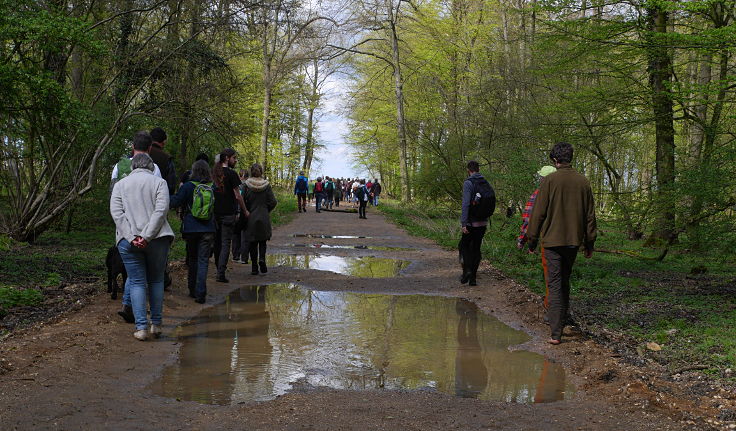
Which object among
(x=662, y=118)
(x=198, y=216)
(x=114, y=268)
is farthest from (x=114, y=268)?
(x=662, y=118)

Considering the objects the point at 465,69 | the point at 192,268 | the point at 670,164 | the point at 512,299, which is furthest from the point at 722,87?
the point at 465,69

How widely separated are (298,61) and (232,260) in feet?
73.1

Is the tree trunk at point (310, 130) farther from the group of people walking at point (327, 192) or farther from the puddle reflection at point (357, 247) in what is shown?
the puddle reflection at point (357, 247)

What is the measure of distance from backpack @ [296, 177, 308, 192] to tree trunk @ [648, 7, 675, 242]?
16928 millimetres

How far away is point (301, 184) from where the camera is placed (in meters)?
30.2

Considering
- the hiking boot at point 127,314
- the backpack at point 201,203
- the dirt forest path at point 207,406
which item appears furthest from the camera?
the backpack at point 201,203

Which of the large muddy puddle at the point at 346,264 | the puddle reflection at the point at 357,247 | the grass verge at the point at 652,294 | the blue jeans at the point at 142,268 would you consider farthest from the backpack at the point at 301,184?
the blue jeans at the point at 142,268

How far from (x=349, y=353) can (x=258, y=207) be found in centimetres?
553

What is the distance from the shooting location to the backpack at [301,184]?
2985cm

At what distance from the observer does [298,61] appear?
109 ft

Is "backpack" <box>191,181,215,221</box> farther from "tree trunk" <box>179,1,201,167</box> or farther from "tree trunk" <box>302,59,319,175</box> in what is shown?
"tree trunk" <box>302,59,319,175</box>

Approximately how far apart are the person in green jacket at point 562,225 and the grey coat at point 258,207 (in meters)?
5.41

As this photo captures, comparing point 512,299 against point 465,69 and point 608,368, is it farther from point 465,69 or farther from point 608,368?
point 465,69

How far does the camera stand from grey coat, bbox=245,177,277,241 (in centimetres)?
1102
